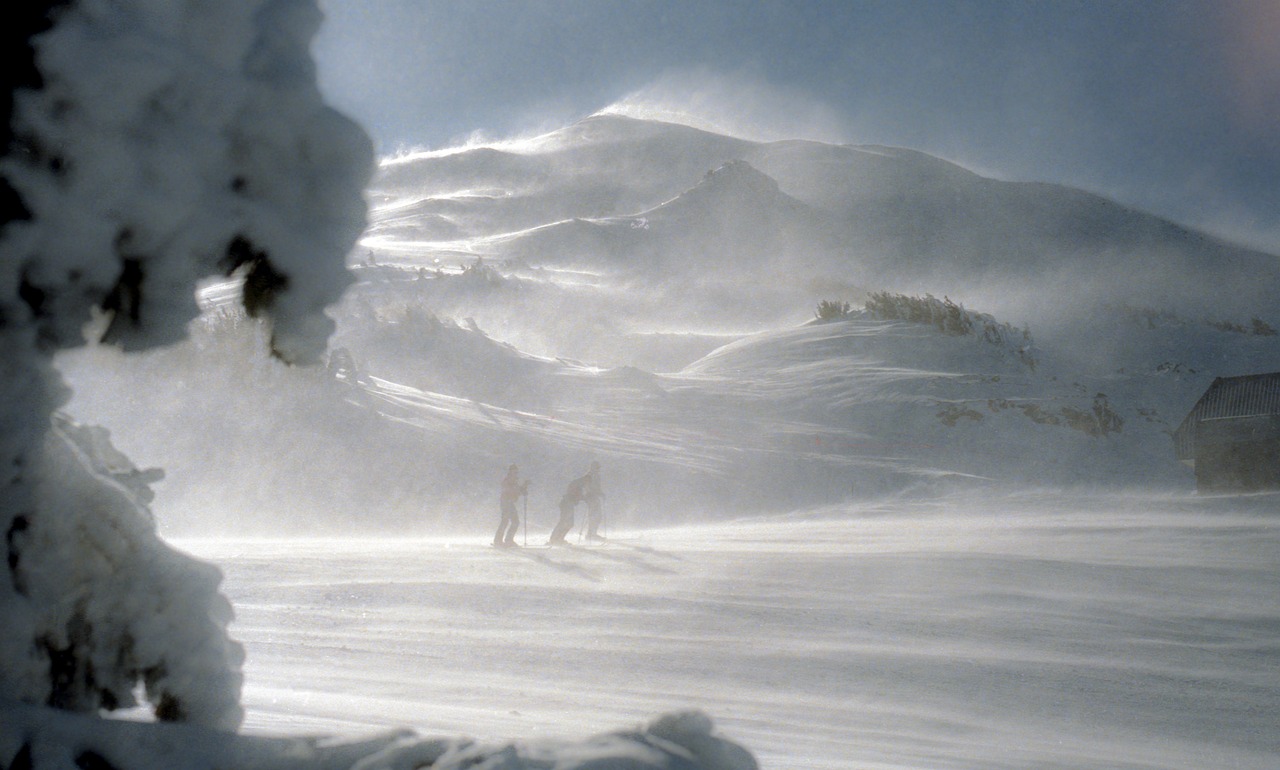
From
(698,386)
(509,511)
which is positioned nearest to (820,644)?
(509,511)

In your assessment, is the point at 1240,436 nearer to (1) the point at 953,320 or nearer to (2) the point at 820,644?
(2) the point at 820,644

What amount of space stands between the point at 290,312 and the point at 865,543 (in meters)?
11.8

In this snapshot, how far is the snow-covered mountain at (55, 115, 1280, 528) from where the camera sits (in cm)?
2039

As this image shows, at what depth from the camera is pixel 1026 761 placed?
15.5 ft

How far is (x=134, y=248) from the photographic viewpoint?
2041 millimetres

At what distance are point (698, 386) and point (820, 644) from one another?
21464 millimetres

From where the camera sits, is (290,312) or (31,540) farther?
(290,312)

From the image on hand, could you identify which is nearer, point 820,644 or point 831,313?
point 820,644

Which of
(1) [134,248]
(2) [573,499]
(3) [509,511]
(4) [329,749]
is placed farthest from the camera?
(2) [573,499]

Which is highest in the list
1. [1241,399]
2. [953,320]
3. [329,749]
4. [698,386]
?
[953,320]

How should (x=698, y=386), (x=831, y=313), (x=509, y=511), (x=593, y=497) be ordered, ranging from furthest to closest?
1. (x=831, y=313)
2. (x=698, y=386)
3. (x=593, y=497)
4. (x=509, y=511)

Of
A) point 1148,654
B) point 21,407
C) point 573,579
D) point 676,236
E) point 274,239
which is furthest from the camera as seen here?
point 676,236

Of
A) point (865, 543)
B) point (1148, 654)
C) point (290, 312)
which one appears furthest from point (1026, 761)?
point (865, 543)

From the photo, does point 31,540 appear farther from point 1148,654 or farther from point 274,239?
point 1148,654
